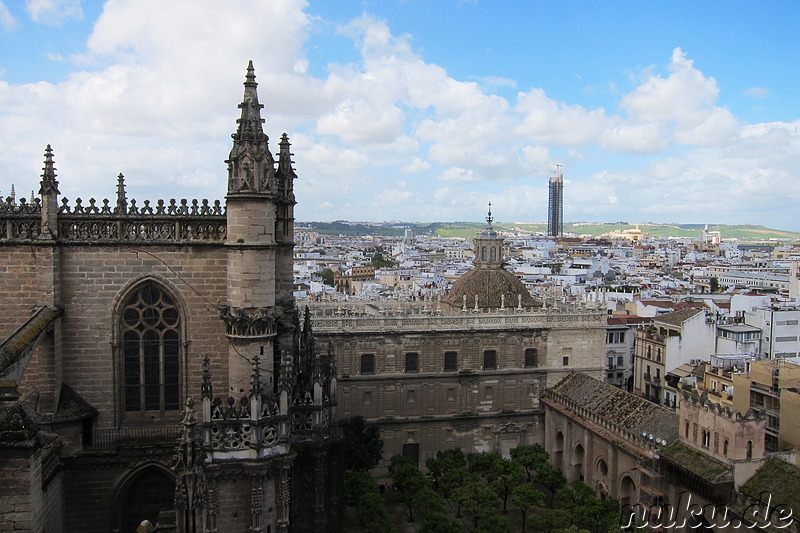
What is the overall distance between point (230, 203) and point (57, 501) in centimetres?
787

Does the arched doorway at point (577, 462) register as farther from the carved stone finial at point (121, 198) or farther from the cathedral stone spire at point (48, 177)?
the cathedral stone spire at point (48, 177)

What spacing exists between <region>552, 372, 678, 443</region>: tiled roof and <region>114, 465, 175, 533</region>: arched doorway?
72.1 feet

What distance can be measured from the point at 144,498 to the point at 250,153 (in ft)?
29.2

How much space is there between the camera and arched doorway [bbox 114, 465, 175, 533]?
16750 millimetres

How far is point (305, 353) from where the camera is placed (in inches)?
726

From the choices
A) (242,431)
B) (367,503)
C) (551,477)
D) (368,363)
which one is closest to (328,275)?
(368,363)

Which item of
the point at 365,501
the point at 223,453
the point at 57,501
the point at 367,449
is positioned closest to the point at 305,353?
the point at 223,453

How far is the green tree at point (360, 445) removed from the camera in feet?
116

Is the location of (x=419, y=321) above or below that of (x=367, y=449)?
above

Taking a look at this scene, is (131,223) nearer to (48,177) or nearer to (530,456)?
(48,177)

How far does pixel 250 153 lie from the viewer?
15.3 metres

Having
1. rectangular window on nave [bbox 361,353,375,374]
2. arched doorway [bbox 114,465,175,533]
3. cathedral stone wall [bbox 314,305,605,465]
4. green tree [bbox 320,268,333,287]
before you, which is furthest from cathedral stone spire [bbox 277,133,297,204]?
green tree [bbox 320,268,333,287]

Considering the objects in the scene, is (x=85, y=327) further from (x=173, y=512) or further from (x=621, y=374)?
(x=621, y=374)

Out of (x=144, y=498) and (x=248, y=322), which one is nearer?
(x=248, y=322)
